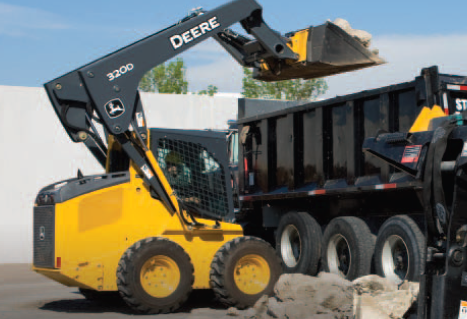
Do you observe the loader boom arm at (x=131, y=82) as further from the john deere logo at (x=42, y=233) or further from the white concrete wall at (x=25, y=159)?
the white concrete wall at (x=25, y=159)

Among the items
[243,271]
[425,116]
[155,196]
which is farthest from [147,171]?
[425,116]

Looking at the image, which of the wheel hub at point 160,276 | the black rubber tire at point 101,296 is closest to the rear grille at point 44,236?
the wheel hub at point 160,276

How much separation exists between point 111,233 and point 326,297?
327cm

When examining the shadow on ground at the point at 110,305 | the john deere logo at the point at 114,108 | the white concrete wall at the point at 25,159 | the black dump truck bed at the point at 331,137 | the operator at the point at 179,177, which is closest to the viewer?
the john deere logo at the point at 114,108

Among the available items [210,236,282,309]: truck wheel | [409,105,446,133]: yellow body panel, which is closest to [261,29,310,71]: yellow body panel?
[409,105,446,133]: yellow body panel

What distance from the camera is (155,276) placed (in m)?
10.5

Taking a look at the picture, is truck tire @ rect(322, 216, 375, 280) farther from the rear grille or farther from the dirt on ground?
the rear grille

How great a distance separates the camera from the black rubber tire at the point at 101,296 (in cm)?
1214

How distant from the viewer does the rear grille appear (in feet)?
34.5

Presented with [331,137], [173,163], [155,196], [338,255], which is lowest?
[338,255]

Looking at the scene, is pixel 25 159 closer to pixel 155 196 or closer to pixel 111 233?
A: pixel 155 196

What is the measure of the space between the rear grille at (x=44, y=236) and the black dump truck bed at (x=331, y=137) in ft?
13.3

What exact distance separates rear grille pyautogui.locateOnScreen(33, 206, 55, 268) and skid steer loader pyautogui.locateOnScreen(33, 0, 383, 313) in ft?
0.04

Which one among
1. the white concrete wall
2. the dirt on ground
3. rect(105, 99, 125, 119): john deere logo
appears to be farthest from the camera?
the white concrete wall
